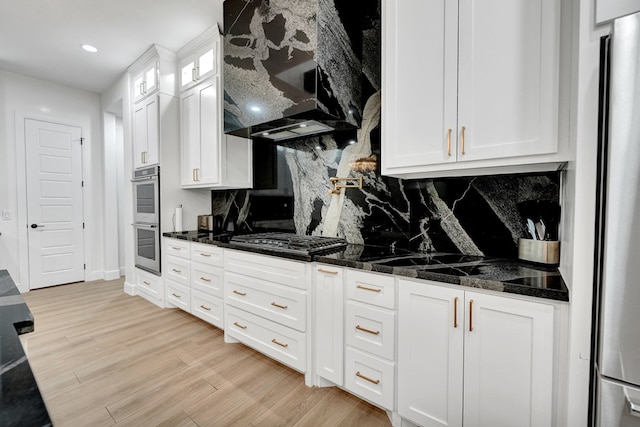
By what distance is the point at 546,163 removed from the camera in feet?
4.24

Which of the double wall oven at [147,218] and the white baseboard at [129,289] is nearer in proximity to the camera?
the double wall oven at [147,218]

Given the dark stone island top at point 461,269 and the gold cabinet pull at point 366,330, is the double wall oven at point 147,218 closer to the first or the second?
the dark stone island top at point 461,269

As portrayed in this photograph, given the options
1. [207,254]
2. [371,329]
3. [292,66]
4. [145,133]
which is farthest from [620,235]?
[145,133]

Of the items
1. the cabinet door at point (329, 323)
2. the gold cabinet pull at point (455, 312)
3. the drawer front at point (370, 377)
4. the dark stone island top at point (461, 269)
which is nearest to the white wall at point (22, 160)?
the dark stone island top at point (461, 269)

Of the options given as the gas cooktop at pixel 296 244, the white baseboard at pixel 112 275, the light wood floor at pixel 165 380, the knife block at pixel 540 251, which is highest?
the knife block at pixel 540 251

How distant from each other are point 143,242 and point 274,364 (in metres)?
2.46

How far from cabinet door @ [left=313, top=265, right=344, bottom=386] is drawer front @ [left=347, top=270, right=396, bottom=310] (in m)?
0.08

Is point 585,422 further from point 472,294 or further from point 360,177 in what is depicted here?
point 360,177

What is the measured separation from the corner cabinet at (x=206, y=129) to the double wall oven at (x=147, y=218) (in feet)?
1.25

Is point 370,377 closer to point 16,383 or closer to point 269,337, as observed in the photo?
point 269,337

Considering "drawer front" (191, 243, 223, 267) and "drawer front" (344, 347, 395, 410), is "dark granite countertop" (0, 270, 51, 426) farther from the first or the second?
"drawer front" (191, 243, 223, 267)

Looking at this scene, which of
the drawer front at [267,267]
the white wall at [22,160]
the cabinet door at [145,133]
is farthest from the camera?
the white wall at [22,160]

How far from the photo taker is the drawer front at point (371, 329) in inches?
60.1

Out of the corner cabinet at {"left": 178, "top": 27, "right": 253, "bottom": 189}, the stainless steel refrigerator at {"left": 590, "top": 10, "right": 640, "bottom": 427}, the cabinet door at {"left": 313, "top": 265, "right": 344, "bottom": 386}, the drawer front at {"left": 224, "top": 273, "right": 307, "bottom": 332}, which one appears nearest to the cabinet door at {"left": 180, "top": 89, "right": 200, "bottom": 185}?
the corner cabinet at {"left": 178, "top": 27, "right": 253, "bottom": 189}
